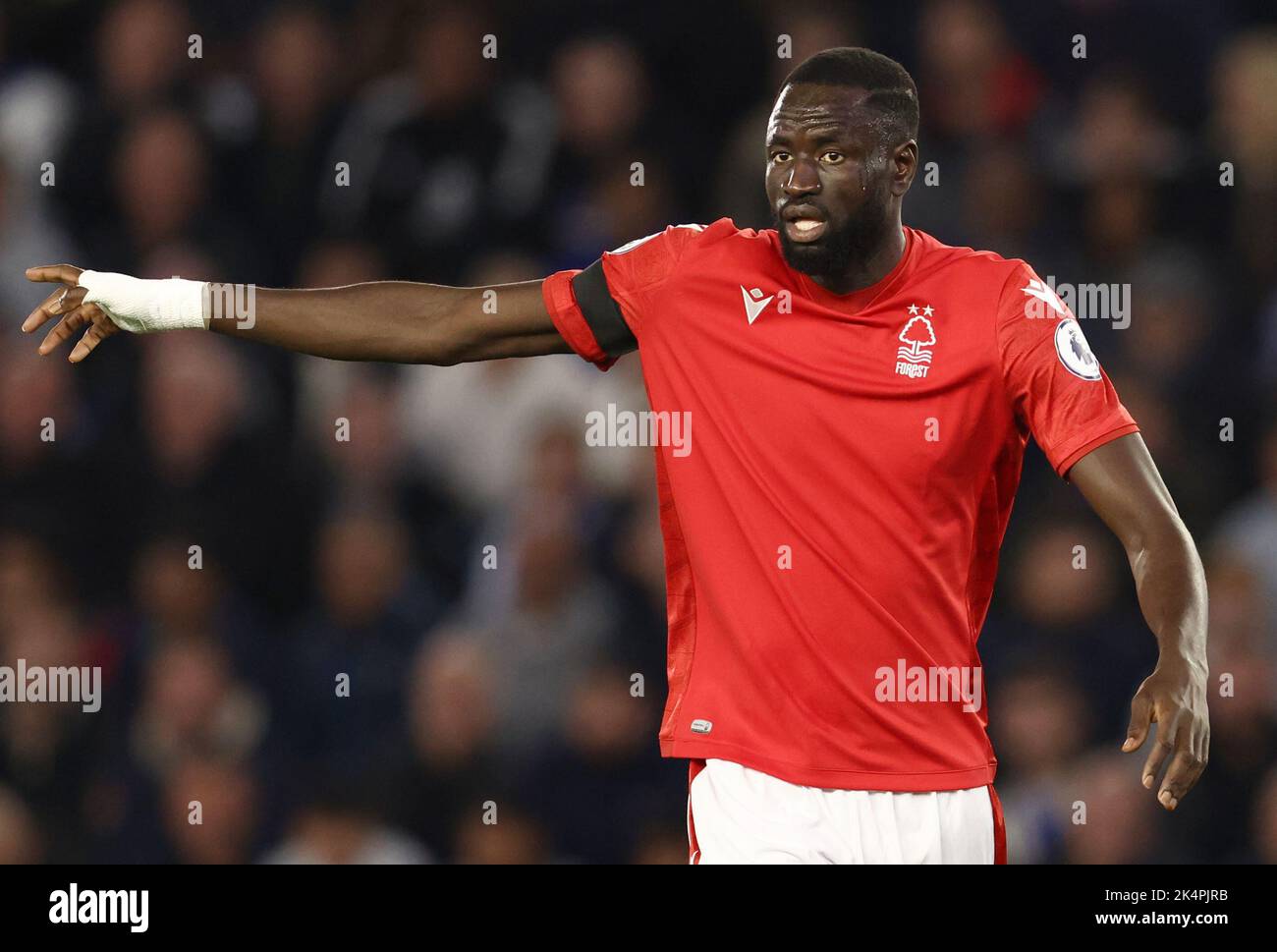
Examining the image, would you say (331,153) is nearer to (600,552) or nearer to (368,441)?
(368,441)

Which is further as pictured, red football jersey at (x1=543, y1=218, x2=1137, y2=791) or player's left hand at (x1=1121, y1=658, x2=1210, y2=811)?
red football jersey at (x1=543, y1=218, x2=1137, y2=791)

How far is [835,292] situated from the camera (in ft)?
11.4

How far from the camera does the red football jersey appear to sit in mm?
3289

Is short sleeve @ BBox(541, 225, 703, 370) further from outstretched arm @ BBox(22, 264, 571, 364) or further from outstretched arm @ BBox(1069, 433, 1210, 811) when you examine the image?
outstretched arm @ BBox(1069, 433, 1210, 811)

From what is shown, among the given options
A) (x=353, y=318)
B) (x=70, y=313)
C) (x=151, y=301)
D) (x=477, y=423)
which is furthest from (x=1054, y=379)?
(x=477, y=423)

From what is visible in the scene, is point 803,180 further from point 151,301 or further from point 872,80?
point 151,301

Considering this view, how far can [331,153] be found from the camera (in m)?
5.95

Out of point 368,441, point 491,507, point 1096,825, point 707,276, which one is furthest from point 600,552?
point 707,276

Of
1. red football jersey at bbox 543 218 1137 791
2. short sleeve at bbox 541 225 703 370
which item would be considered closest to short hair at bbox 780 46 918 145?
red football jersey at bbox 543 218 1137 791

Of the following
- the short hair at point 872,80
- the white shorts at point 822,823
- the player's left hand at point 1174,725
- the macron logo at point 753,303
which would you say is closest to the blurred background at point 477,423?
the white shorts at point 822,823

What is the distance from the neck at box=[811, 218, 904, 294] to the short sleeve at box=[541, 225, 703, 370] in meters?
0.30

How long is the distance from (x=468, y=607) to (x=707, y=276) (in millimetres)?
2286

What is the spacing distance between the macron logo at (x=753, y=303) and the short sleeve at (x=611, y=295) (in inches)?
6.1

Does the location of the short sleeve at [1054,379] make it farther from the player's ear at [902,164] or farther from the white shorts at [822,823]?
the white shorts at [822,823]
